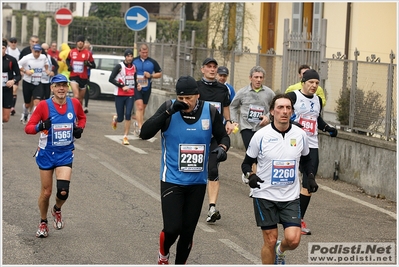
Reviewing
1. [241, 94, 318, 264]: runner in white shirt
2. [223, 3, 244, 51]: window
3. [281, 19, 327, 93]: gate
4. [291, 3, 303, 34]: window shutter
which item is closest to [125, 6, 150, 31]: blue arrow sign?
[223, 3, 244, 51]: window

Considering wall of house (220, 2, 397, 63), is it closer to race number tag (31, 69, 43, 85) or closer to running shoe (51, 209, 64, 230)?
race number tag (31, 69, 43, 85)

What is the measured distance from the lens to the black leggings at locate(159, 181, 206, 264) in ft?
25.7

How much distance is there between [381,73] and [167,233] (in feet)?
23.8

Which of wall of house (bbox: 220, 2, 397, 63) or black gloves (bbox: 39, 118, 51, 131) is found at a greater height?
wall of house (bbox: 220, 2, 397, 63)

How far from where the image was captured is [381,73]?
46.3 feet

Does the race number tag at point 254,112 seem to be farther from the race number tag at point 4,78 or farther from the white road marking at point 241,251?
the race number tag at point 4,78

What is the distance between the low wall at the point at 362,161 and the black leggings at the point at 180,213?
5665 mm

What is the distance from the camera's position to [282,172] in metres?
7.89

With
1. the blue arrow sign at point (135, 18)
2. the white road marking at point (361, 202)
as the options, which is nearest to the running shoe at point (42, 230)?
the white road marking at point (361, 202)

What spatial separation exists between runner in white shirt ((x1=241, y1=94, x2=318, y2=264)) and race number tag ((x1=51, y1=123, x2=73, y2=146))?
2694 millimetres

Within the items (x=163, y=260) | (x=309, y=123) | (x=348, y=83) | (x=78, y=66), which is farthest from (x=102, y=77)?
(x=163, y=260)

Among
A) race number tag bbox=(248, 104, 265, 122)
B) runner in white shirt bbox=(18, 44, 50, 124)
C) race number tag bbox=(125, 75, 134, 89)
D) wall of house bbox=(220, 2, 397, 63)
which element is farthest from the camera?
wall of house bbox=(220, 2, 397, 63)

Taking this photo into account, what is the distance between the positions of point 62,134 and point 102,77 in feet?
68.4

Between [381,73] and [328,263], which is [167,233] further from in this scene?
[381,73]
